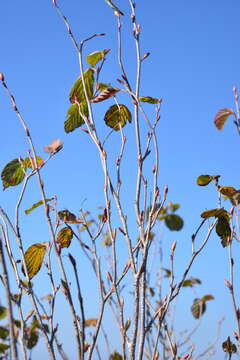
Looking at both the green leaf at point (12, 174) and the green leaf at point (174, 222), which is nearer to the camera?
the green leaf at point (12, 174)

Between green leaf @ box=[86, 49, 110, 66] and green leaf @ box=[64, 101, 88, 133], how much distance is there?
18 cm

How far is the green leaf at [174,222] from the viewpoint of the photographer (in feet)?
12.5

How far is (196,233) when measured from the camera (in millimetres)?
1548

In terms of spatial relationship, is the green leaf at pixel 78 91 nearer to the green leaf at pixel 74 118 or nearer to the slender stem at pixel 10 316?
the green leaf at pixel 74 118

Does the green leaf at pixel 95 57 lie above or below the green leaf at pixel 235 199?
above

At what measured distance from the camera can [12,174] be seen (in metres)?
1.65

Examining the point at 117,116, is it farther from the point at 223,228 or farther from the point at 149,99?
the point at 223,228

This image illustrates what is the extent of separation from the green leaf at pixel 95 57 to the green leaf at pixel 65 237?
2.02 ft

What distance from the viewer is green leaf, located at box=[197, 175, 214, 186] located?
1674 millimetres

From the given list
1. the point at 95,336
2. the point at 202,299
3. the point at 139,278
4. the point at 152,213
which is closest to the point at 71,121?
the point at 152,213

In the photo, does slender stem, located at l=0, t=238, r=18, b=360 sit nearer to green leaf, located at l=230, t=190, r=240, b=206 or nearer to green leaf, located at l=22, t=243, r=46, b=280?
green leaf, located at l=22, t=243, r=46, b=280

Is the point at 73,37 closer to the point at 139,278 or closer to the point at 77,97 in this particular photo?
the point at 77,97

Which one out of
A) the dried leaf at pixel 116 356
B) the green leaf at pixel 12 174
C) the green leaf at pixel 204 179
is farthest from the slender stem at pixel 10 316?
the dried leaf at pixel 116 356

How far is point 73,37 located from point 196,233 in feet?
2.68
